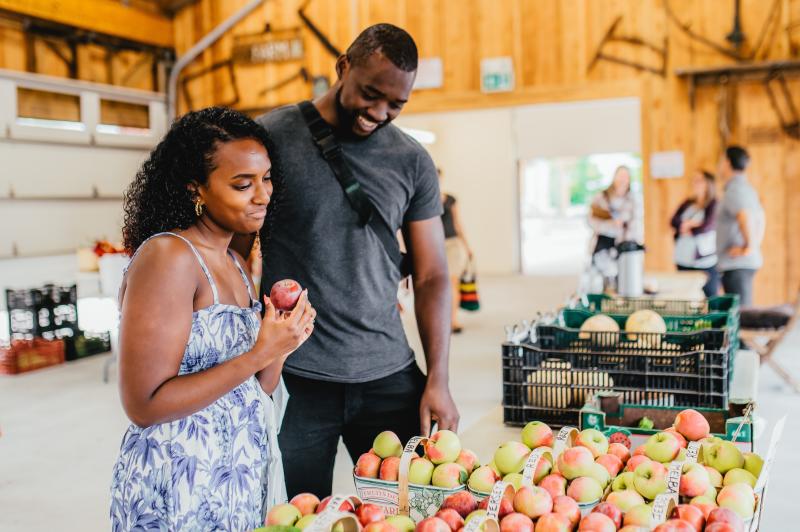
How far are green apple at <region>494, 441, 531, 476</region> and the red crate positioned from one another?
5.98 meters

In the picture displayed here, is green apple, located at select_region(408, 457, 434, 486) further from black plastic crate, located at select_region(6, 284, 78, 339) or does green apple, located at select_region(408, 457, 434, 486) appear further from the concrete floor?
black plastic crate, located at select_region(6, 284, 78, 339)

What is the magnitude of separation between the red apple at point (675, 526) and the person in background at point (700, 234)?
239 inches

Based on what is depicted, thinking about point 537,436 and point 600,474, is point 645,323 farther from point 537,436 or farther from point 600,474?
point 600,474

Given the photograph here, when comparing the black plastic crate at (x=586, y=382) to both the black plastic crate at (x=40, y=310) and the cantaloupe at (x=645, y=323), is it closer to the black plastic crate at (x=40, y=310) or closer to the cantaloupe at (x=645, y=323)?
the cantaloupe at (x=645, y=323)

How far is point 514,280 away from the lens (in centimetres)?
1053

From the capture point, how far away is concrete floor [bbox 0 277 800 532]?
347 centimetres

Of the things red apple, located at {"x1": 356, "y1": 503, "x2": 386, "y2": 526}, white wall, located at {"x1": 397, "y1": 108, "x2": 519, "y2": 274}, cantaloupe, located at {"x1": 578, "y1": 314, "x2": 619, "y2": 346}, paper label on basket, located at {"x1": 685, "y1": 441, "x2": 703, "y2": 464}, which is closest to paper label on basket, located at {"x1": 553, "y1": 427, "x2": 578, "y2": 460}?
paper label on basket, located at {"x1": 685, "y1": 441, "x2": 703, "y2": 464}

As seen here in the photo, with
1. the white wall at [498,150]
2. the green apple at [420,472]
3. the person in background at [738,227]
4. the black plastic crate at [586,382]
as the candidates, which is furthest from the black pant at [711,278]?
the green apple at [420,472]

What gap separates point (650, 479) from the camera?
146cm

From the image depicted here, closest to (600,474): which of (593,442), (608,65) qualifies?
(593,442)

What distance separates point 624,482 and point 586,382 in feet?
2.37

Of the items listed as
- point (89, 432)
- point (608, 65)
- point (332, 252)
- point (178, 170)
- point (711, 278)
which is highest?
point (608, 65)

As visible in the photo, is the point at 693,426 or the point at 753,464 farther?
the point at 693,426

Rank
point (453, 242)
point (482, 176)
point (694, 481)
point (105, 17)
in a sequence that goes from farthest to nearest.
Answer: point (482, 176) < point (105, 17) < point (453, 242) < point (694, 481)
